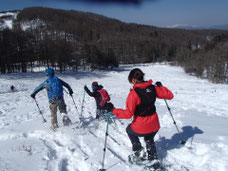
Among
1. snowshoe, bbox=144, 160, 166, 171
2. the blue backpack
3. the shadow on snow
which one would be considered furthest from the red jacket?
the blue backpack

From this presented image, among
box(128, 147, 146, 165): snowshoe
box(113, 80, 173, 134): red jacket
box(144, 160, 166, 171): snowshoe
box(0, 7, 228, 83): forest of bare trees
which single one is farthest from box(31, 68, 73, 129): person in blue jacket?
box(0, 7, 228, 83): forest of bare trees

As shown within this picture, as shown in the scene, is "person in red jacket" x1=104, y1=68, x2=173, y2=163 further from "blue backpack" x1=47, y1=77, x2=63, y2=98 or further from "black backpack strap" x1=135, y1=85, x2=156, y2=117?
"blue backpack" x1=47, y1=77, x2=63, y2=98

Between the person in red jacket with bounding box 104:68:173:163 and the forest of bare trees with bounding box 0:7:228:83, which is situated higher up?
the forest of bare trees with bounding box 0:7:228:83

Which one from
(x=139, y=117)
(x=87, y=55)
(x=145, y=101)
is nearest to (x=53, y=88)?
(x=139, y=117)

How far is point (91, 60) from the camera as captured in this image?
57156mm

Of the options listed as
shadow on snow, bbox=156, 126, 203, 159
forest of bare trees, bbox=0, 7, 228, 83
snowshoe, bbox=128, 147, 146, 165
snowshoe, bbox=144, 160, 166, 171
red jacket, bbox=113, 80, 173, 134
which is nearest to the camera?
red jacket, bbox=113, 80, 173, 134

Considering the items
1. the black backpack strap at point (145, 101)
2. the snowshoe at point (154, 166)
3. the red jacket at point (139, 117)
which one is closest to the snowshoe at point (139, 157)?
the snowshoe at point (154, 166)

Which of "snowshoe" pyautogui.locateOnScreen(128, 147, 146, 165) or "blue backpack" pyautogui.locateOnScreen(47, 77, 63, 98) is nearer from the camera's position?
"snowshoe" pyautogui.locateOnScreen(128, 147, 146, 165)

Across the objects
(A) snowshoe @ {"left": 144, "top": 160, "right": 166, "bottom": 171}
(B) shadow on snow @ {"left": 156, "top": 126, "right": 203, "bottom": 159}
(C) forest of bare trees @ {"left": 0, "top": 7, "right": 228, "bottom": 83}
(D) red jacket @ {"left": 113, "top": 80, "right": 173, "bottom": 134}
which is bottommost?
(B) shadow on snow @ {"left": 156, "top": 126, "right": 203, "bottom": 159}

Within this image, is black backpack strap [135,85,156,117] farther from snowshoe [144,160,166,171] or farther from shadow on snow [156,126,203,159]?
shadow on snow [156,126,203,159]

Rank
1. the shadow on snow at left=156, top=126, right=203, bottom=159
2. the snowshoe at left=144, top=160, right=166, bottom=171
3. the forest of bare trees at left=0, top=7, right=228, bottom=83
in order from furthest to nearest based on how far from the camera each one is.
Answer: the forest of bare trees at left=0, top=7, right=228, bottom=83, the shadow on snow at left=156, top=126, right=203, bottom=159, the snowshoe at left=144, top=160, right=166, bottom=171

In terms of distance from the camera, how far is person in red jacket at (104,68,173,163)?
2910mm

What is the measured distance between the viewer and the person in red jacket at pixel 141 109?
2.91 meters

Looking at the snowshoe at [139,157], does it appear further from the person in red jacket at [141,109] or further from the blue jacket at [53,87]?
the blue jacket at [53,87]
